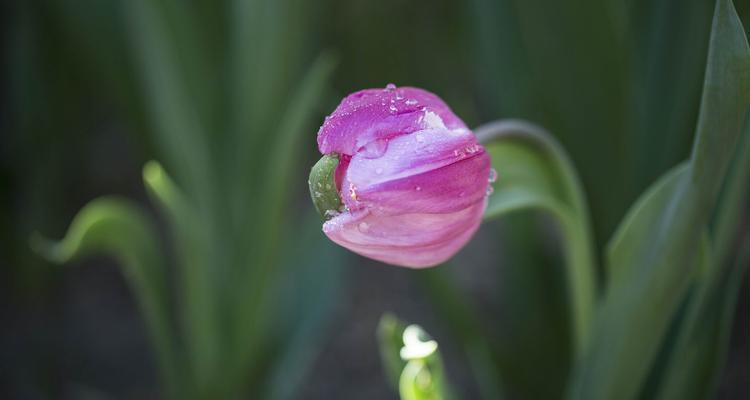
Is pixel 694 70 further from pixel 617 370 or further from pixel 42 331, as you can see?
pixel 42 331

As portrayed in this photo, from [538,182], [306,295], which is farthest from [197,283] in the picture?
[538,182]

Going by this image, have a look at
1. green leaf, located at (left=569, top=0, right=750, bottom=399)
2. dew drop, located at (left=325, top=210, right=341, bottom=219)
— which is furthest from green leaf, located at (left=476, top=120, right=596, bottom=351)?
dew drop, located at (left=325, top=210, right=341, bottom=219)

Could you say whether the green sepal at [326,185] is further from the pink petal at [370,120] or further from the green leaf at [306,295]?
the green leaf at [306,295]

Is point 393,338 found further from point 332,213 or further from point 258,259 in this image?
point 258,259

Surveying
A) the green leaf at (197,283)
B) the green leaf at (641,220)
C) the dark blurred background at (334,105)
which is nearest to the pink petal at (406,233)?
the green leaf at (641,220)

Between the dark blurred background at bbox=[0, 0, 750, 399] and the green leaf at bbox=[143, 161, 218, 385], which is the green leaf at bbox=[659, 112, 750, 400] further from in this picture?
the green leaf at bbox=[143, 161, 218, 385]

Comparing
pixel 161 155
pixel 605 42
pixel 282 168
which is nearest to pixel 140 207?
pixel 161 155
